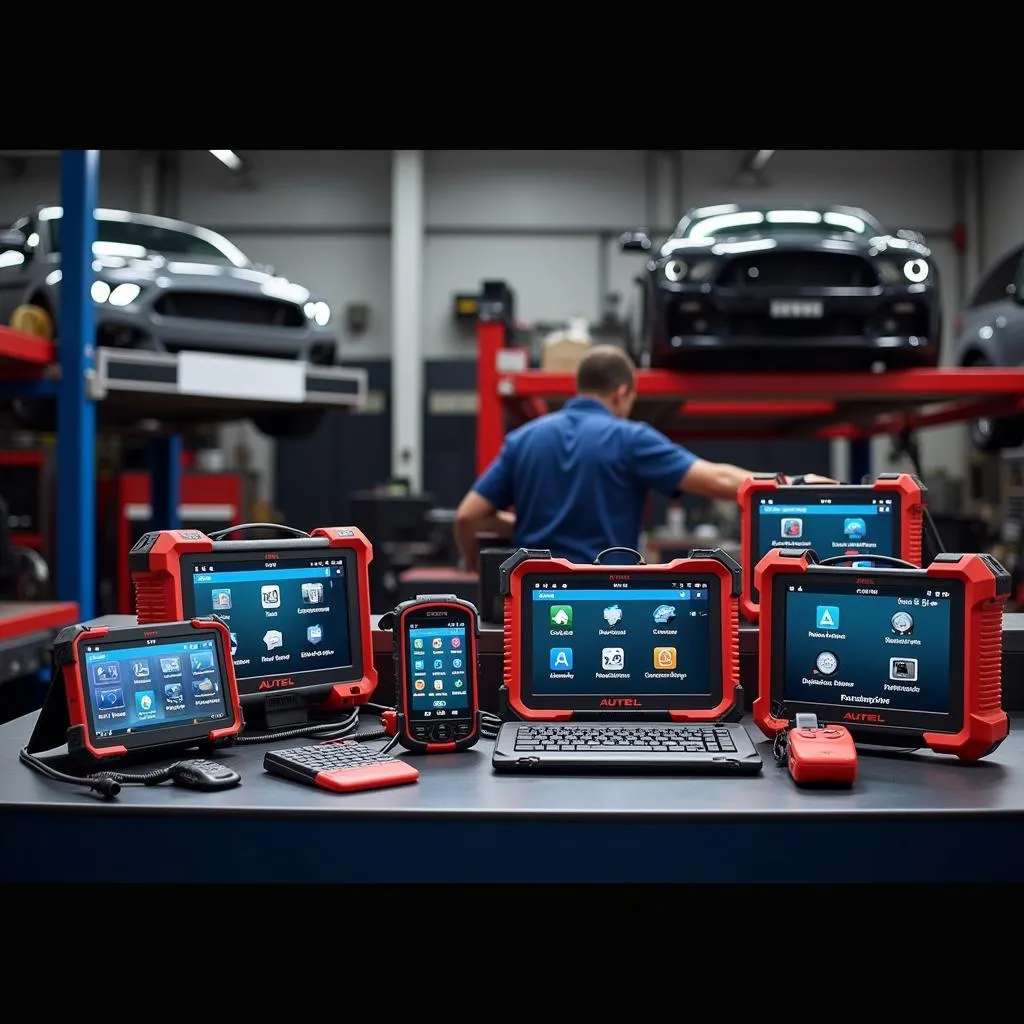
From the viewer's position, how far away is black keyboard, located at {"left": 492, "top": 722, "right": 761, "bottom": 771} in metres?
1.88

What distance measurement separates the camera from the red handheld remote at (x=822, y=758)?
1782 mm

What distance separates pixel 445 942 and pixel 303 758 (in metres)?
0.59

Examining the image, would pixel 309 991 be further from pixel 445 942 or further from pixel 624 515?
pixel 624 515

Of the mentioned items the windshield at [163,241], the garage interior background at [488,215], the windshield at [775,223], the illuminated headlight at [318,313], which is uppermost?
the garage interior background at [488,215]

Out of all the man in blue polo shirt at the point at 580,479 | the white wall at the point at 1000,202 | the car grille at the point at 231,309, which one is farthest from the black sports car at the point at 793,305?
the white wall at the point at 1000,202

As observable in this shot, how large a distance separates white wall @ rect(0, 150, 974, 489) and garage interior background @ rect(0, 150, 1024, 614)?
0.7 inches

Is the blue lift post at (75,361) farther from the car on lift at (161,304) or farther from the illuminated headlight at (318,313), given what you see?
the illuminated headlight at (318,313)

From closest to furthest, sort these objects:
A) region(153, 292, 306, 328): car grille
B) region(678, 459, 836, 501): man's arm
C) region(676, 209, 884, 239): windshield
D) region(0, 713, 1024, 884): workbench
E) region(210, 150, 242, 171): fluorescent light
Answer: region(0, 713, 1024, 884): workbench
region(678, 459, 836, 501): man's arm
region(153, 292, 306, 328): car grille
region(676, 209, 884, 239): windshield
region(210, 150, 242, 171): fluorescent light

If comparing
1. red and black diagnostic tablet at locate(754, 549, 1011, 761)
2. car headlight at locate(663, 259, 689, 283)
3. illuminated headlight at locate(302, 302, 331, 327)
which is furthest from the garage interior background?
red and black diagnostic tablet at locate(754, 549, 1011, 761)

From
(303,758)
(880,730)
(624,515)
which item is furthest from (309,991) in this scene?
(624,515)

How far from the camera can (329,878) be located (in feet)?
5.39

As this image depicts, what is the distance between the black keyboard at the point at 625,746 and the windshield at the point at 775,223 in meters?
3.72

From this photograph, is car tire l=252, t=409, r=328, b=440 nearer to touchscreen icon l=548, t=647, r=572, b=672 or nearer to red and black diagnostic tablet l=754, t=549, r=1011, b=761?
touchscreen icon l=548, t=647, r=572, b=672

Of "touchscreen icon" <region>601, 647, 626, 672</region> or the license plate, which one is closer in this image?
"touchscreen icon" <region>601, 647, 626, 672</region>
